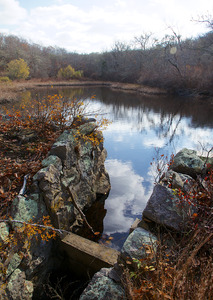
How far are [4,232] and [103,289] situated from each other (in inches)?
70.2

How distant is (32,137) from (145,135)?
881 centimetres

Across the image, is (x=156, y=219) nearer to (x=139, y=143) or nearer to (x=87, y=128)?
(x=87, y=128)

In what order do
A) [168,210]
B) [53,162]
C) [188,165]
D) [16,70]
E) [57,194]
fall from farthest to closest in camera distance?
[16,70] → [188,165] → [53,162] → [57,194] → [168,210]

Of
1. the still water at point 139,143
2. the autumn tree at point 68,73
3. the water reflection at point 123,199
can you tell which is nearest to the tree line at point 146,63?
the autumn tree at point 68,73

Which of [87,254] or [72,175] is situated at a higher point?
[72,175]

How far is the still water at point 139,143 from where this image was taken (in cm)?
636

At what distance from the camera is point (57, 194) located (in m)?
4.45

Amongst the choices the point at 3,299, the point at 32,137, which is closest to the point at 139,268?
the point at 3,299

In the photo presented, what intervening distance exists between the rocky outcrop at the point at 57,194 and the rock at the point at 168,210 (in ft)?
6.61

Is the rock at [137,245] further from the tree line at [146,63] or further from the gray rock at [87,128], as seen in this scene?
the tree line at [146,63]

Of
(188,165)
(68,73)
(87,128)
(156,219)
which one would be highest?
(68,73)

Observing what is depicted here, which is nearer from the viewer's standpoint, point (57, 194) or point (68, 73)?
point (57, 194)

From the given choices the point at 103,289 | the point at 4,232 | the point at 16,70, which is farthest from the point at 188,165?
the point at 16,70

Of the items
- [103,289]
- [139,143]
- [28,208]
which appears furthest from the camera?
[139,143]
